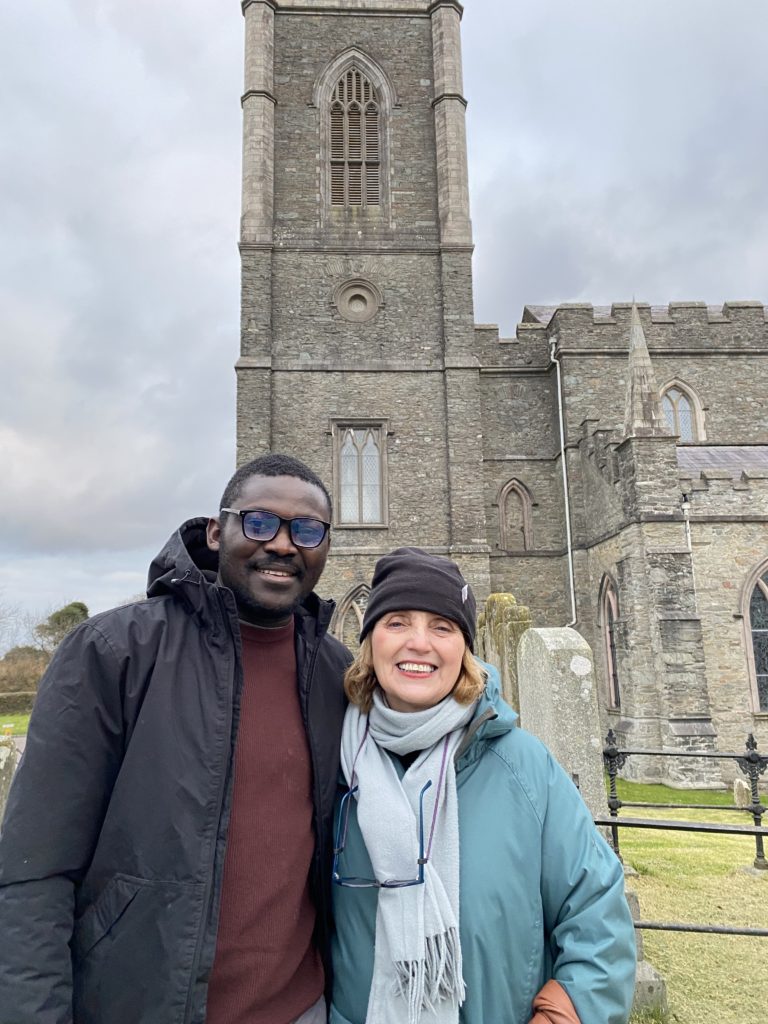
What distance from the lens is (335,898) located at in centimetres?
183

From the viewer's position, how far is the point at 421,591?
1991mm

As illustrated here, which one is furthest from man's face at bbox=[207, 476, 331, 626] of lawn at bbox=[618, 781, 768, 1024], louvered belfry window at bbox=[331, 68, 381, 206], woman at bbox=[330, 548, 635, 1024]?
louvered belfry window at bbox=[331, 68, 381, 206]

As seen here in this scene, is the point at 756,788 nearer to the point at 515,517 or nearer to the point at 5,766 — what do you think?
the point at 5,766

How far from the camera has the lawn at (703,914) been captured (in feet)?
13.0

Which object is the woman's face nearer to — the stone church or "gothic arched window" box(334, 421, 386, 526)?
the stone church

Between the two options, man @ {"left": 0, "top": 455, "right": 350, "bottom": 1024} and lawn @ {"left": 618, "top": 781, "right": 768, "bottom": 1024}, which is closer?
man @ {"left": 0, "top": 455, "right": 350, "bottom": 1024}

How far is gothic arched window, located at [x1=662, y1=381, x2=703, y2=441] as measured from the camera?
60.2 ft

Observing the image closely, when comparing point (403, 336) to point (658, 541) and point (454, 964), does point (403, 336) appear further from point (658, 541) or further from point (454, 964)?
point (454, 964)

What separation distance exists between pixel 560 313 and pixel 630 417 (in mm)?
5216

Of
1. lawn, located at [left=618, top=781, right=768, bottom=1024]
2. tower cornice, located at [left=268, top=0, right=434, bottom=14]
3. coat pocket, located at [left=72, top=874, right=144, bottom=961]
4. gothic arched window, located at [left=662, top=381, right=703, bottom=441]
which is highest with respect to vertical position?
tower cornice, located at [left=268, top=0, right=434, bottom=14]

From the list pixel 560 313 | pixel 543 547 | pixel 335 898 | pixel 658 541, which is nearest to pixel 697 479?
pixel 658 541

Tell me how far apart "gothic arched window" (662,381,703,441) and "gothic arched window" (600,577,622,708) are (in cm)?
568

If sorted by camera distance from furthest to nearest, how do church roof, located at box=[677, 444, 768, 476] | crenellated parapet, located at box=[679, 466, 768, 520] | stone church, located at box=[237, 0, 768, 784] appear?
church roof, located at box=[677, 444, 768, 476]
stone church, located at box=[237, 0, 768, 784]
crenellated parapet, located at box=[679, 466, 768, 520]

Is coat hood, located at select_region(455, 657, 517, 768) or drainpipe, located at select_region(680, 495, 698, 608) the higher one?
drainpipe, located at select_region(680, 495, 698, 608)
